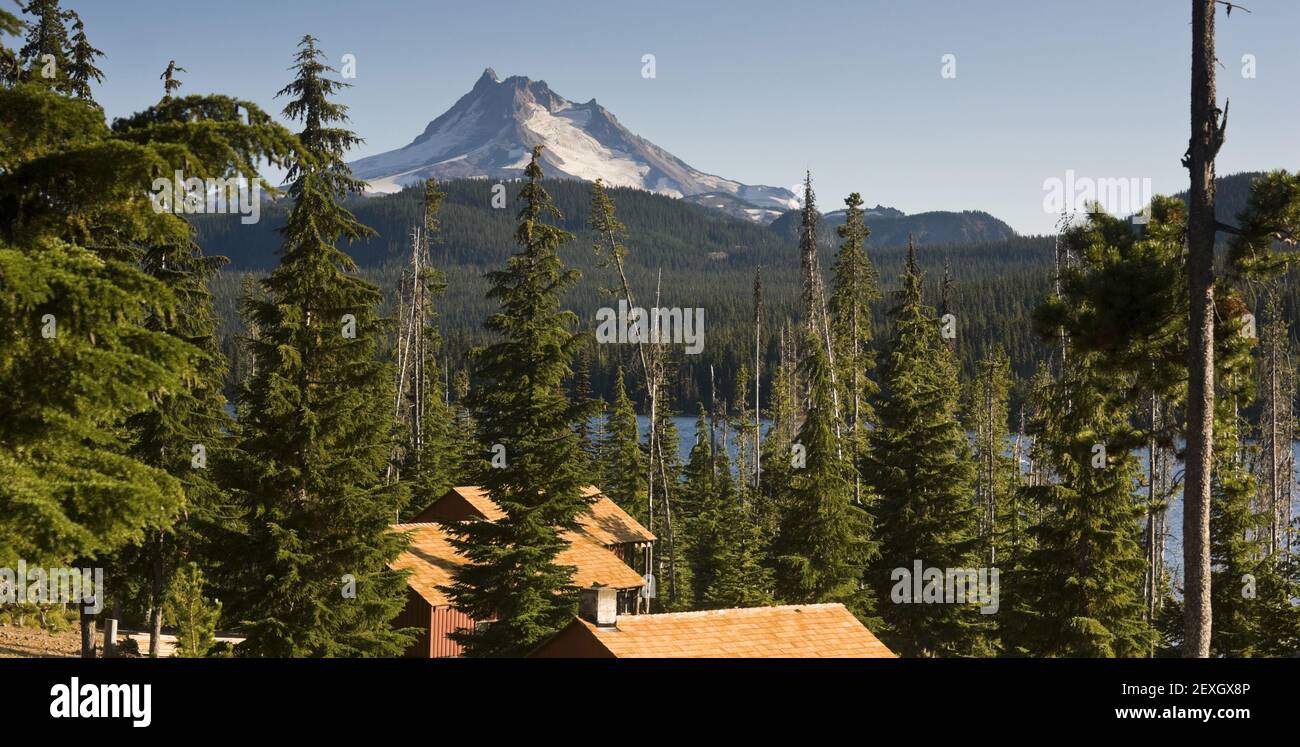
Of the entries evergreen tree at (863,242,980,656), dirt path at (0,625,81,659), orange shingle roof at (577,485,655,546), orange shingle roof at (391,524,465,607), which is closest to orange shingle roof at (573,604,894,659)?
orange shingle roof at (391,524,465,607)

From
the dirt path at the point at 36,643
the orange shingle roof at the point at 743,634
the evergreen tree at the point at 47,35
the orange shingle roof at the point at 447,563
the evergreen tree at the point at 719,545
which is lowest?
the dirt path at the point at 36,643

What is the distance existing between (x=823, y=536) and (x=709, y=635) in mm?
15279

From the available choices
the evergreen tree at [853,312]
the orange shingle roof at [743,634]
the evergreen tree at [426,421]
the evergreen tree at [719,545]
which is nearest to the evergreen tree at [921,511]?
the evergreen tree at [719,545]

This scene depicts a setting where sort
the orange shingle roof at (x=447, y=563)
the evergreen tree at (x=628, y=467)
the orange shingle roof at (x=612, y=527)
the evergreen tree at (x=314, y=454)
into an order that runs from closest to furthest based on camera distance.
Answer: the evergreen tree at (x=314, y=454)
the orange shingle roof at (x=447, y=563)
the orange shingle roof at (x=612, y=527)
the evergreen tree at (x=628, y=467)

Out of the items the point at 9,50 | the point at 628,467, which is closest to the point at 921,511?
the point at 628,467

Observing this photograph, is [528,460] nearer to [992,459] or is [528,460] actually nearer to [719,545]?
[719,545]

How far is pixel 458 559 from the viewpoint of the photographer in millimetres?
36062

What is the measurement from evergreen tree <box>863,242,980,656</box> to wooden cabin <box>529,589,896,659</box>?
46.6 ft

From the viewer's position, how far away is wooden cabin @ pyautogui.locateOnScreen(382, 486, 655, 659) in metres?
34.3

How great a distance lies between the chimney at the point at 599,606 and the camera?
69.9 ft

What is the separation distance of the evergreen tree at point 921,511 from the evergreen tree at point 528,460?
1203 centimetres

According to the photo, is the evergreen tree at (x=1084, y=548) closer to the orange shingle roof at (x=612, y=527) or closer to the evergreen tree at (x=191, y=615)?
the orange shingle roof at (x=612, y=527)
